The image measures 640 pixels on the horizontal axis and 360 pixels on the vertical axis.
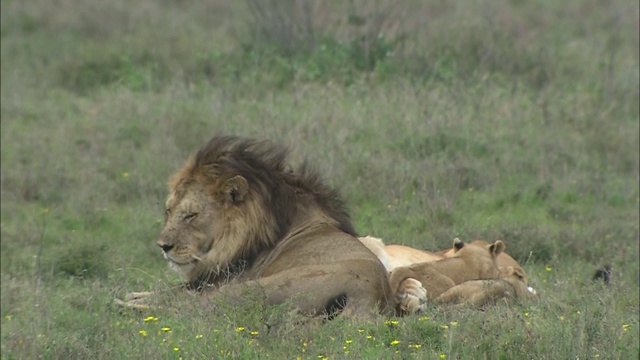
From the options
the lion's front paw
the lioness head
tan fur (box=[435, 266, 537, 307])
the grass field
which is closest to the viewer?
the grass field

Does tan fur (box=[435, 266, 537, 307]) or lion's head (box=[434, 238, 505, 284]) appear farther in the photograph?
lion's head (box=[434, 238, 505, 284])

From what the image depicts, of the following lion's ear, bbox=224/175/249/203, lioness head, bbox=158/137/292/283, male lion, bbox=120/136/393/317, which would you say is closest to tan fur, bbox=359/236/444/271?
male lion, bbox=120/136/393/317

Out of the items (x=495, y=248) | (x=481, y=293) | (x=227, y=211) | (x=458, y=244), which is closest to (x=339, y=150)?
(x=458, y=244)

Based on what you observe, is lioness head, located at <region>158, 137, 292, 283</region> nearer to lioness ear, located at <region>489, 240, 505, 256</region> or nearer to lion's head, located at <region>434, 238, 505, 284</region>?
lion's head, located at <region>434, 238, 505, 284</region>

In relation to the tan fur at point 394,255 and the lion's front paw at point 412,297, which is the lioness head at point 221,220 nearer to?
the tan fur at point 394,255

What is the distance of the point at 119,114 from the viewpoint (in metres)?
13.8

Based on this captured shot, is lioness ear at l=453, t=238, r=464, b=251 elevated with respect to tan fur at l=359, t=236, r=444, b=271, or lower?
elevated

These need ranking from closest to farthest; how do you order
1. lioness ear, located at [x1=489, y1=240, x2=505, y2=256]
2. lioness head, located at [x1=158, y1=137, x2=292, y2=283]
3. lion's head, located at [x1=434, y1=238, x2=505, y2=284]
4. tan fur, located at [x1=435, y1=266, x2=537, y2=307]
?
tan fur, located at [x1=435, y1=266, x2=537, y2=307] < lioness head, located at [x1=158, y1=137, x2=292, y2=283] < lion's head, located at [x1=434, y1=238, x2=505, y2=284] < lioness ear, located at [x1=489, y1=240, x2=505, y2=256]

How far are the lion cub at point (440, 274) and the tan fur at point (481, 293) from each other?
0.42 feet

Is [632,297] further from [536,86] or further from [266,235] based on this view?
[536,86]

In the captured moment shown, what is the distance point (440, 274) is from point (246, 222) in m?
1.17

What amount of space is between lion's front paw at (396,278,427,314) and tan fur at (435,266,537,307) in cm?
15

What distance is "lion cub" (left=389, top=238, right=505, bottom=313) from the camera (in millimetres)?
7566

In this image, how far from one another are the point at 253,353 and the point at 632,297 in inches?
113
